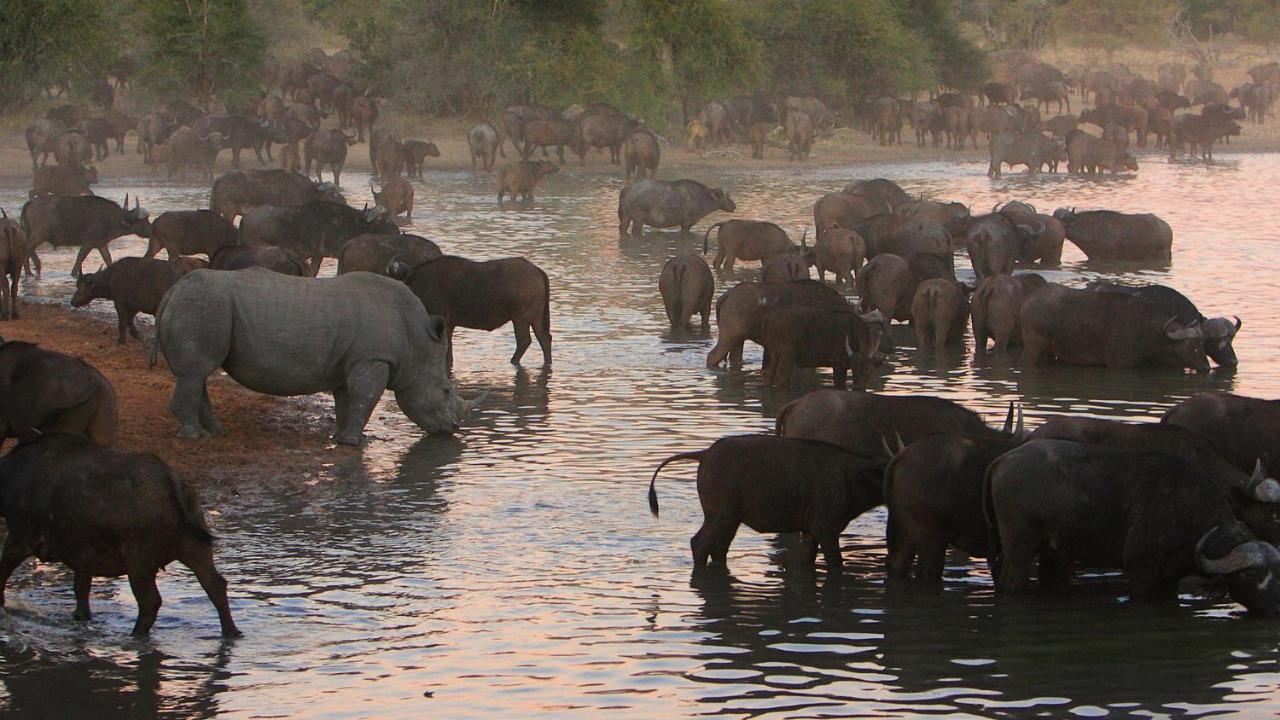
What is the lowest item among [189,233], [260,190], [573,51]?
[189,233]

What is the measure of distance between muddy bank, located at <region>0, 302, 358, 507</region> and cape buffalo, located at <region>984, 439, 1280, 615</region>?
5.02 m

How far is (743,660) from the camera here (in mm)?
8258

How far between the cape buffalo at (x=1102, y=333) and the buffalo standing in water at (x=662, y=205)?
1287 centimetres

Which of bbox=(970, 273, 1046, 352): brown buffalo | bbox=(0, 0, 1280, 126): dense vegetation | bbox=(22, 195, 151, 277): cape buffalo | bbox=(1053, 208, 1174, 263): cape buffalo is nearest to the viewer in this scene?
bbox=(970, 273, 1046, 352): brown buffalo

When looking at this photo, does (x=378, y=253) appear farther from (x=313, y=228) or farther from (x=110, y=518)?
(x=110, y=518)

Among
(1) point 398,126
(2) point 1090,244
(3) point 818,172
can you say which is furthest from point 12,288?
(1) point 398,126

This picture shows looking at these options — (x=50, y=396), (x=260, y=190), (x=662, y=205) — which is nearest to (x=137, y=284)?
(x=50, y=396)

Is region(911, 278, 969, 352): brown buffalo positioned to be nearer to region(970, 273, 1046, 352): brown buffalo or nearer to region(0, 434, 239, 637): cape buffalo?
region(970, 273, 1046, 352): brown buffalo

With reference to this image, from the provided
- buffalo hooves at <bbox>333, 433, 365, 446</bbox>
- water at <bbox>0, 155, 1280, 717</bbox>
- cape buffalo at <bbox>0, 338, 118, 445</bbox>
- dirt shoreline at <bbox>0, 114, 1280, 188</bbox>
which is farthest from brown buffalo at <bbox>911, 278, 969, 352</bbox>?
dirt shoreline at <bbox>0, 114, 1280, 188</bbox>

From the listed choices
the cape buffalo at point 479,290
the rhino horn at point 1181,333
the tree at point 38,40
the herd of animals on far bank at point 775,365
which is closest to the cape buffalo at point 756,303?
the herd of animals on far bank at point 775,365

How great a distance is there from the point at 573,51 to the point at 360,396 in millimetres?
36229

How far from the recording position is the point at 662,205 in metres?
29.3

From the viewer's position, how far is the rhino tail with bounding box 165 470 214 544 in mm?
8039

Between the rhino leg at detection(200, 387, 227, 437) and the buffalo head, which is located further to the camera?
the rhino leg at detection(200, 387, 227, 437)
